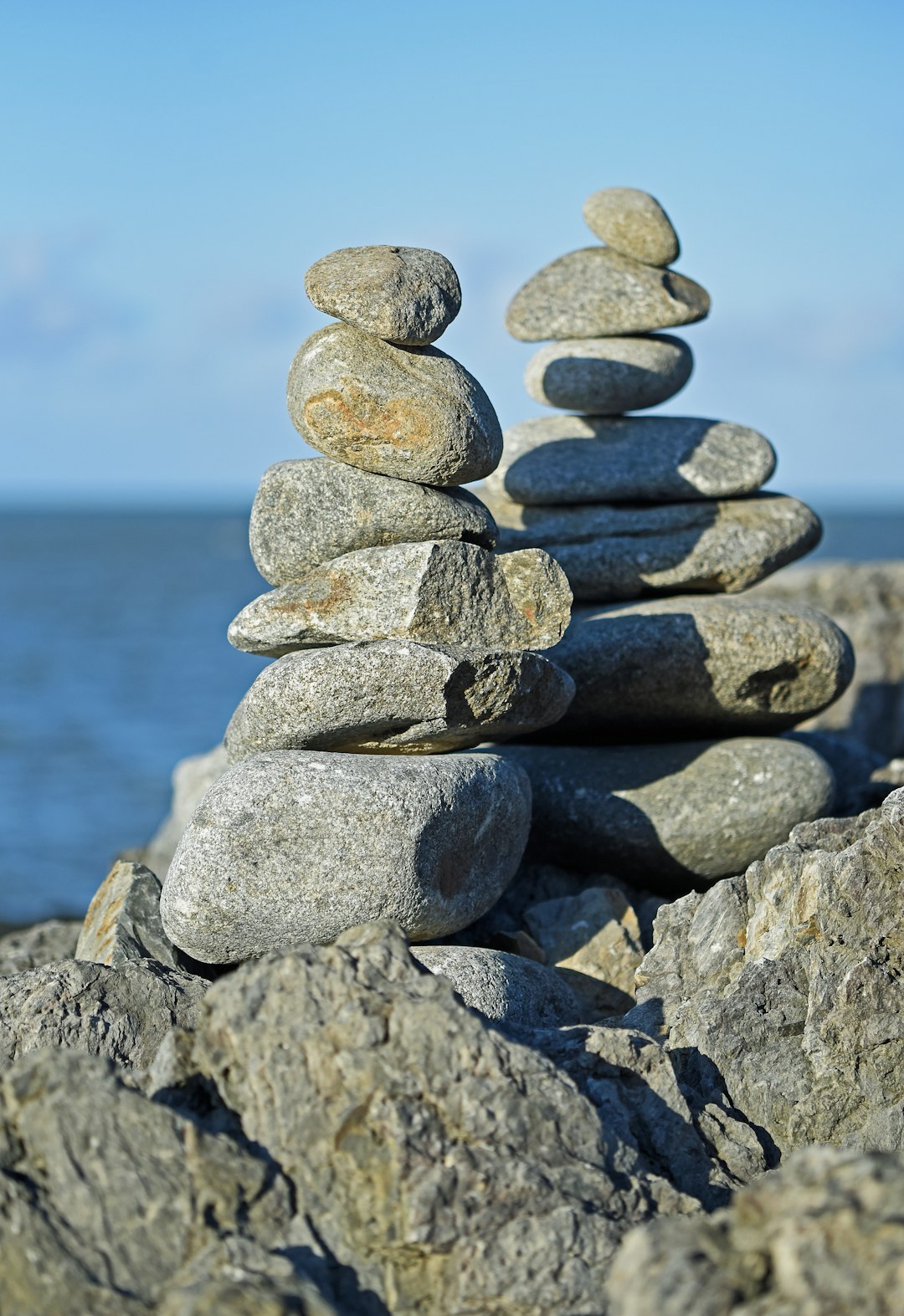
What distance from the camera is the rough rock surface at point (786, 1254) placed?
302 centimetres

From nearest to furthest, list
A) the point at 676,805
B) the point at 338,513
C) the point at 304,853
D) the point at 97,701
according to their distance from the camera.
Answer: the point at 304,853
the point at 338,513
the point at 676,805
the point at 97,701

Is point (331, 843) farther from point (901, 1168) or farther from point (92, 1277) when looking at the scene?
point (901, 1168)

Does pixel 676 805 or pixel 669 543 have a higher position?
pixel 669 543

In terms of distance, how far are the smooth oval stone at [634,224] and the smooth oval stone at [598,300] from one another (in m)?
0.11

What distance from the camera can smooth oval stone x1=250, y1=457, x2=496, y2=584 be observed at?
22.6ft

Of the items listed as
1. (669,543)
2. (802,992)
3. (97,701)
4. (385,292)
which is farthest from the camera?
(97,701)

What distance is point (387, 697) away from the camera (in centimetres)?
638

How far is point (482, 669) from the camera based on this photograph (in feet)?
21.4

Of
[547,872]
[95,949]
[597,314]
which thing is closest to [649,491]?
[597,314]

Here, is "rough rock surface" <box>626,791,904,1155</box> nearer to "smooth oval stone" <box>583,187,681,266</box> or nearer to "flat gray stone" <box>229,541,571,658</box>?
"flat gray stone" <box>229,541,571,658</box>

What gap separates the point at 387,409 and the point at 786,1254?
4.56 metres

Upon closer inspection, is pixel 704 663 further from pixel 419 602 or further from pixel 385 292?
pixel 385 292

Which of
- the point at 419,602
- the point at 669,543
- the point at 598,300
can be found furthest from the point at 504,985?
the point at 598,300

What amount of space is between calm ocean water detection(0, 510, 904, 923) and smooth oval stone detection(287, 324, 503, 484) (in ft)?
36.3
